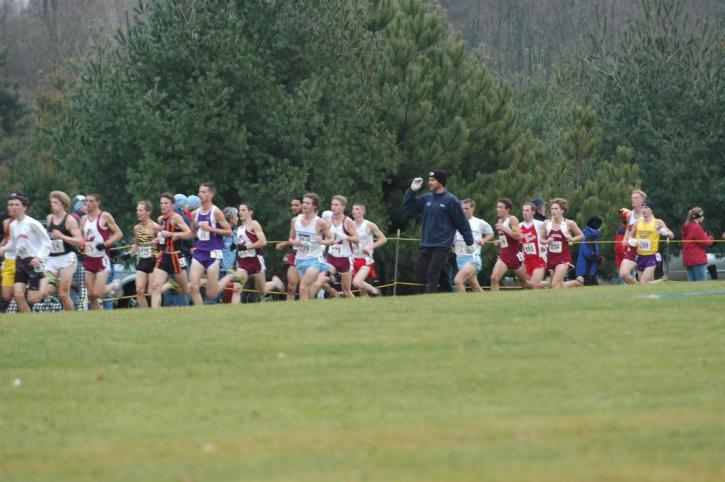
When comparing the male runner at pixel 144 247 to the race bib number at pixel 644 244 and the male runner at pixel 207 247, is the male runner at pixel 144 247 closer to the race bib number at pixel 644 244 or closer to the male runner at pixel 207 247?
the male runner at pixel 207 247

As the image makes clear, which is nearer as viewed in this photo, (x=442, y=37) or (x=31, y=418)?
(x=31, y=418)

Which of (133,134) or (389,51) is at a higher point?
(389,51)

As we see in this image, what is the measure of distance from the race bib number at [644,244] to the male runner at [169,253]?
8548mm

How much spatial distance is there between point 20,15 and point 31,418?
70517 mm

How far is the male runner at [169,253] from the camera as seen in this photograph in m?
21.6

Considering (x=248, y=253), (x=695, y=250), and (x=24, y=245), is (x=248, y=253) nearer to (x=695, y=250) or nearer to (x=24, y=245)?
(x=24, y=245)

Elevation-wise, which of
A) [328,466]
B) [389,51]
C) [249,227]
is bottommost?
[328,466]

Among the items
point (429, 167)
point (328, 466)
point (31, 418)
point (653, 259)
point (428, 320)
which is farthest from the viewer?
point (429, 167)

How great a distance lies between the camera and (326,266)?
22.7 metres

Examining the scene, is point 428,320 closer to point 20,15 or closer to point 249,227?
point 249,227

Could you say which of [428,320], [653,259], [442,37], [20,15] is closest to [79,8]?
[20,15]

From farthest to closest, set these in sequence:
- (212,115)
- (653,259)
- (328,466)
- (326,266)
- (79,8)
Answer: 1. (79,8)
2. (212,115)
3. (653,259)
4. (326,266)
5. (328,466)

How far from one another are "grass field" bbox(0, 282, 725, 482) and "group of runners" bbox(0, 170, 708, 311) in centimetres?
360

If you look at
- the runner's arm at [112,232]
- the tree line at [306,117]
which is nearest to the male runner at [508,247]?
the runner's arm at [112,232]
